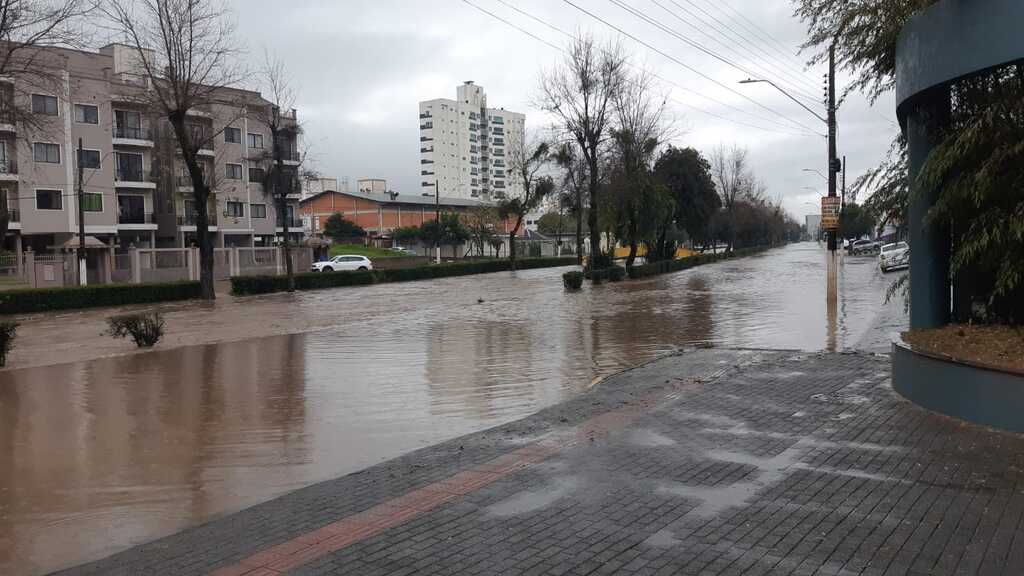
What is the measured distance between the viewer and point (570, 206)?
51.4 meters

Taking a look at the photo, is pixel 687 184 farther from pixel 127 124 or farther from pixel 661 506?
pixel 661 506

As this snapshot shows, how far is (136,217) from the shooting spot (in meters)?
54.6

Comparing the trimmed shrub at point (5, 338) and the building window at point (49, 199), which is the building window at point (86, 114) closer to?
the building window at point (49, 199)

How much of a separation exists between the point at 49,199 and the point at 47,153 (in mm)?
2742

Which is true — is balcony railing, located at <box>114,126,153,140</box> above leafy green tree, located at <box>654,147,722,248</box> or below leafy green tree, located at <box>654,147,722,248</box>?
above

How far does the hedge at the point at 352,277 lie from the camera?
3728 cm

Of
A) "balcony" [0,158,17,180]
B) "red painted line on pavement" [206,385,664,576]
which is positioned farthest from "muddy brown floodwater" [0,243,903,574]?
"balcony" [0,158,17,180]

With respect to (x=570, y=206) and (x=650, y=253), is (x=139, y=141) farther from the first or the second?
(x=650, y=253)

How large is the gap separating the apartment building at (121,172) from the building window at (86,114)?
0.06m

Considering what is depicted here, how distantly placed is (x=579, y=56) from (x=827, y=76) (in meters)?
21.2

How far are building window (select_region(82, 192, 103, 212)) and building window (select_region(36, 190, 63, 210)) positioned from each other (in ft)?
6.11

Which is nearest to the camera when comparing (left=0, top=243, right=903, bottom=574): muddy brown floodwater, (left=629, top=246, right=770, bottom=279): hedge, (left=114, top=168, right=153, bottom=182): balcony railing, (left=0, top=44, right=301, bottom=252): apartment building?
(left=0, top=243, right=903, bottom=574): muddy brown floodwater

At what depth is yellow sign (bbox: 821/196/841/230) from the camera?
19.8 m

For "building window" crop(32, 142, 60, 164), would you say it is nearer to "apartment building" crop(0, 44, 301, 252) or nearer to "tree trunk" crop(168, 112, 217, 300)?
"apartment building" crop(0, 44, 301, 252)
